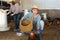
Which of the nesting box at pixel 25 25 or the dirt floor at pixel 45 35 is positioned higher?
the nesting box at pixel 25 25

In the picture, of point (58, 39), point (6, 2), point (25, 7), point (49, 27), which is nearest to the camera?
point (58, 39)

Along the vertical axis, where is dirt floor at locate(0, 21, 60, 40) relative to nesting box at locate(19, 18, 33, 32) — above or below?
below

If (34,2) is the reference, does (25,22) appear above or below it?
below

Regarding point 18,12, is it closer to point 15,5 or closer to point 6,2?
point 15,5

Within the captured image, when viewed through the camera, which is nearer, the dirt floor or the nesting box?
the dirt floor

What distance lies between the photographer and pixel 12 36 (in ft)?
16.4

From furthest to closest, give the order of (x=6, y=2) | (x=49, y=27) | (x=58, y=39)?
(x=6, y=2) < (x=49, y=27) < (x=58, y=39)

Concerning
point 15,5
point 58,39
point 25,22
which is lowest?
point 58,39

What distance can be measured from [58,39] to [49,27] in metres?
1.29

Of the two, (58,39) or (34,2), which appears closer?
(58,39)

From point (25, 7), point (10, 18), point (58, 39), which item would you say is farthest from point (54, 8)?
point (58, 39)

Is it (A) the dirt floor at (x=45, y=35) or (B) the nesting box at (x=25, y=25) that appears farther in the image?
(B) the nesting box at (x=25, y=25)

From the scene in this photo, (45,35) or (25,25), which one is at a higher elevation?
(25,25)

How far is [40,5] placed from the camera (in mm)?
7000
